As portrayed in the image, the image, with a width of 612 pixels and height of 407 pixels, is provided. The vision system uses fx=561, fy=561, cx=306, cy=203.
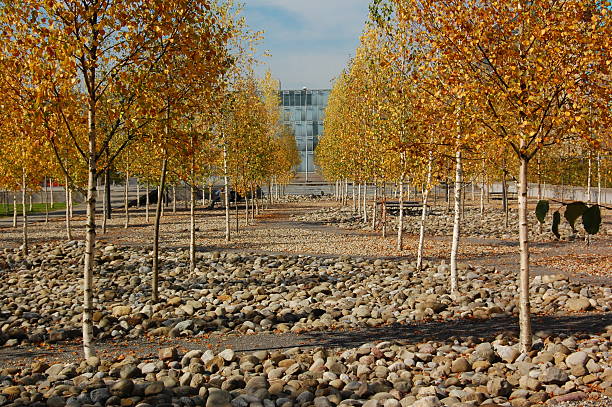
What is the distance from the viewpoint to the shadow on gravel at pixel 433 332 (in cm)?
999

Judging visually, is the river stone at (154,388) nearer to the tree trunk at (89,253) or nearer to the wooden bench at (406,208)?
the tree trunk at (89,253)

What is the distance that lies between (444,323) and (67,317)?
8533 millimetres

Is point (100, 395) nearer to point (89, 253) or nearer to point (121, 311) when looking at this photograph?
point (89, 253)

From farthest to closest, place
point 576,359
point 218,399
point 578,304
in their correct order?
point 578,304 < point 576,359 < point 218,399

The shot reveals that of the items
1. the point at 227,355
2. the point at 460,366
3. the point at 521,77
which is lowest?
the point at 227,355

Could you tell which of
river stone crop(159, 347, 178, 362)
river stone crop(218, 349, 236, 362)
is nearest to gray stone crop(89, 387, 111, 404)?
river stone crop(159, 347, 178, 362)

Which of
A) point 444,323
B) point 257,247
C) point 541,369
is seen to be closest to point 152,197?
point 257,247

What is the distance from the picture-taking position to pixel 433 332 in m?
10.5

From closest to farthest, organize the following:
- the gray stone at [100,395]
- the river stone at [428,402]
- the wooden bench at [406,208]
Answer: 1. the river stone at [428,402]
2. the gray stone at [100,395]
3. the wooden bench at [406,208]

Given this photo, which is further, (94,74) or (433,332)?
(433,332)

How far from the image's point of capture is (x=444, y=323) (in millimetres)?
11180

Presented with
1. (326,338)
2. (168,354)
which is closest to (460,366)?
(326,338)

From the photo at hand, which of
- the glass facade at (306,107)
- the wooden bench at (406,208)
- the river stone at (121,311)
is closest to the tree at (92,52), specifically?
the river stone at (121,311)

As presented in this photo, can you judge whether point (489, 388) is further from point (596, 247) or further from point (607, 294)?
point (596, 247)
